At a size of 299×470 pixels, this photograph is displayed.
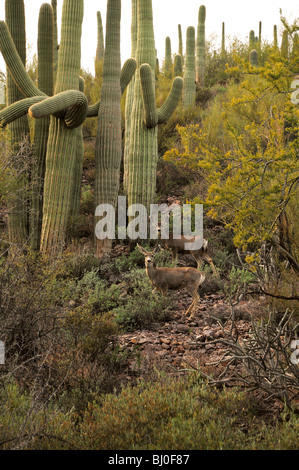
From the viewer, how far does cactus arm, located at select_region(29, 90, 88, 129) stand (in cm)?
820

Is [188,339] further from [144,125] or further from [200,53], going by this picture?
[200,53]

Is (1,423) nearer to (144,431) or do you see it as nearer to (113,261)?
(144,431)

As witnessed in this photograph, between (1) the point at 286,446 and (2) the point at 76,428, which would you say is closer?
(1) the point at 286,446

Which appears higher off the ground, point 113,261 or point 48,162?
point 48,162

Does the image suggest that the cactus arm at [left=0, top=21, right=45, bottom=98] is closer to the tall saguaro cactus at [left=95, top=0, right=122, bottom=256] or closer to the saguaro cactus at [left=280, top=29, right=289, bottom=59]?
the tall saguaro cactus at [left=95, top=0, right=122, bottom=256]

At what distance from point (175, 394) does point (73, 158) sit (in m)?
6.66

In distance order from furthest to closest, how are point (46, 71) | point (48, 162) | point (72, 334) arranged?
point (46, 71)
point (48, 162)
point (72, 334)

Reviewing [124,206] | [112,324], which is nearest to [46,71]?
[124,206]

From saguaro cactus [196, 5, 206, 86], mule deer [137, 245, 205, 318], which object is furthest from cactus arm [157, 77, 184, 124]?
saguaro cactus [196, 5, 206, 86]

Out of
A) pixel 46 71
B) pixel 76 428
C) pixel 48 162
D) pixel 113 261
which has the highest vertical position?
pixel 46 71

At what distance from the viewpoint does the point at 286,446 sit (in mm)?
3510

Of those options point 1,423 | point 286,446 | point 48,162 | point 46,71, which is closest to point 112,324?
point 1,423

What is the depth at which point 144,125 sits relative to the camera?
35.3ft
